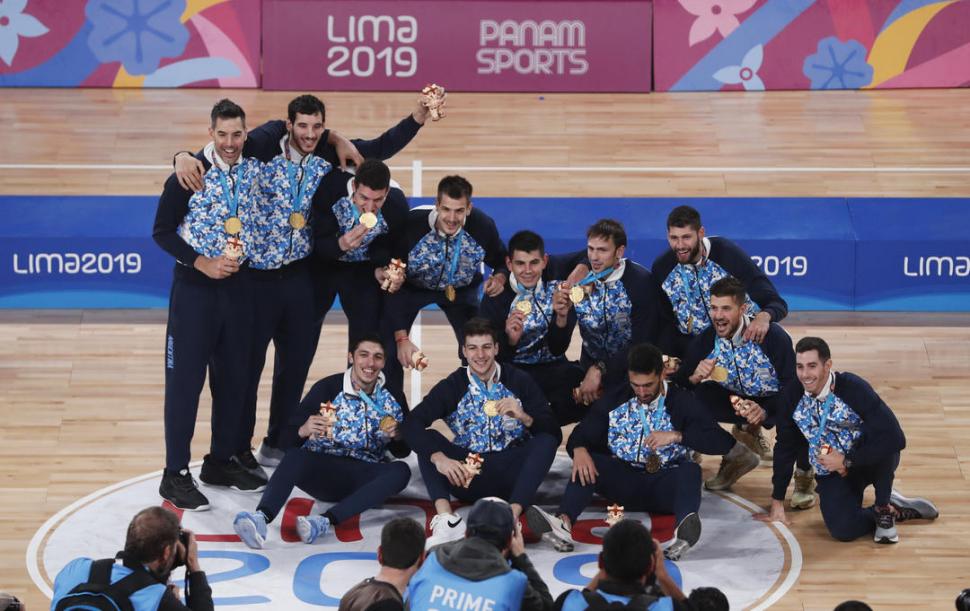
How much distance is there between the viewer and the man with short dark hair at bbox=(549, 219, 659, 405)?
9.53m

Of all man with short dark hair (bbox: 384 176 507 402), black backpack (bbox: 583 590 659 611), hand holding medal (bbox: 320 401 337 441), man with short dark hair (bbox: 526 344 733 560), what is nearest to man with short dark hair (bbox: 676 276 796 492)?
man with short dark hair (bbox: 526 344 733 560)

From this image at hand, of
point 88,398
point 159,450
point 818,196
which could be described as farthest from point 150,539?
point 818,196

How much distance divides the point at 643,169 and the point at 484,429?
6429 mm

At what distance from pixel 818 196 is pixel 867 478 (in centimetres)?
566

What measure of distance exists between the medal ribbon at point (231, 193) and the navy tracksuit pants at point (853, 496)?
3753mm

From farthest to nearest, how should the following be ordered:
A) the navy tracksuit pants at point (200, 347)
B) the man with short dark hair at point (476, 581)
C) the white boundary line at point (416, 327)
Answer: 1. the white boundary line at point (416, 327)
2. the navy tracksuit pants at point (200, 347)
3. the man with short dark hair at point (476, 581)

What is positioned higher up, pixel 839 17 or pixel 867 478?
pixel 839 17

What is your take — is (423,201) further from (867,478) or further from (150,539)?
(150,539)

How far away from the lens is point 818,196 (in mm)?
14266

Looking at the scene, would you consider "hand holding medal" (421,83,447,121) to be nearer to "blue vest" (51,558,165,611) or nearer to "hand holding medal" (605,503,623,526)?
"hand holding medal" (605,503,623,526)

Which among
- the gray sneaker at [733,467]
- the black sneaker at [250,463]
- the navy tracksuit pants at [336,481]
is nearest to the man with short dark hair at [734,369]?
the gray sneaker at [733,467]

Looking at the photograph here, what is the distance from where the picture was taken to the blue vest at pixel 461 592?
6172 mm

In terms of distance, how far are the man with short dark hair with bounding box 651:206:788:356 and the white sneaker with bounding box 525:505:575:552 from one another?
1566 millimetres

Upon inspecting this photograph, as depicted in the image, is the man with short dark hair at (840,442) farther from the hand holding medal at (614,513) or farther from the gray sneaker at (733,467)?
the hand holding medal at (614,513)
